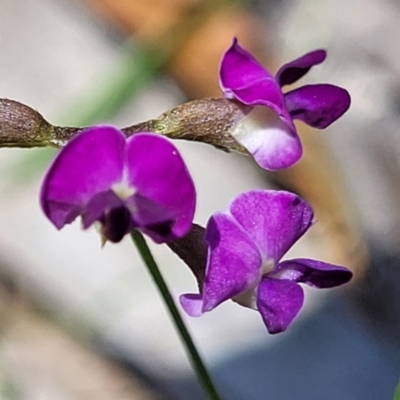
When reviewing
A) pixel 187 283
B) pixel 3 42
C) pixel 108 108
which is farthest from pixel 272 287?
pixel 3 42

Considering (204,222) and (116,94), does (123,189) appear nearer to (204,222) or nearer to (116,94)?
(116,94)

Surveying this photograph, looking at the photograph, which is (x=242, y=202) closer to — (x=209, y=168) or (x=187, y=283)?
(x=187, y=283)

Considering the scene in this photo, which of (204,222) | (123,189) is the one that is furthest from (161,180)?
(204,222)

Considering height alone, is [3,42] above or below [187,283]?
above

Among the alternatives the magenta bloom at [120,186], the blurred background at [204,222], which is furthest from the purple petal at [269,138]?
the blurred background at [204,222]

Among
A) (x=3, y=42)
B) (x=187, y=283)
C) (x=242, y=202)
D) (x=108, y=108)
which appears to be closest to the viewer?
(x=242, y=202)

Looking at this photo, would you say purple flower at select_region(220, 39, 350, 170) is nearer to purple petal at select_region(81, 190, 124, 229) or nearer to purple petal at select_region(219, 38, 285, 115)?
purple petal at select_region(219, 38, 285, 115)
